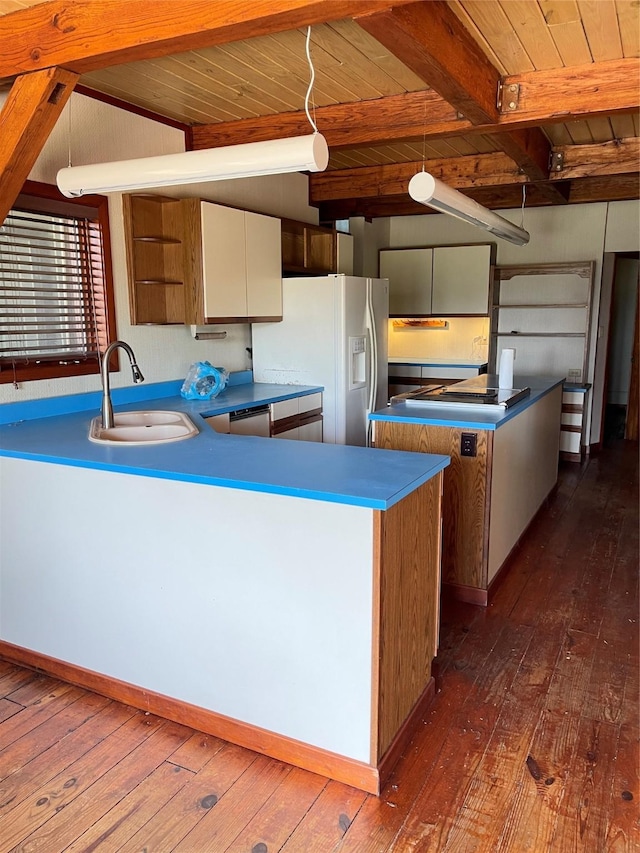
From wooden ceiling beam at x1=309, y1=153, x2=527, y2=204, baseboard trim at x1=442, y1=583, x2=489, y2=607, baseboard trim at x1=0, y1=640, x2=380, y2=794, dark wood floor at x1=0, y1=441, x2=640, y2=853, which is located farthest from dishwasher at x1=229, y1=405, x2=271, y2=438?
wooden ceiling beam at x1=309, y1=153, x2=527, y2=204

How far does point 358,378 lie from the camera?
455 cm

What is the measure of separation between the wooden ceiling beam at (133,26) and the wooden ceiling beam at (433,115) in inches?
58.3

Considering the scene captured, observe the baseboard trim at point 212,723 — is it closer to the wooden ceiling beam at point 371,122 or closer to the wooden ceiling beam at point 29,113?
the wooden ceiling beam at point 29,113

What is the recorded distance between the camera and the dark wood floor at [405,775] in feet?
5.71

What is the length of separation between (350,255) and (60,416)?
3162 millimetres

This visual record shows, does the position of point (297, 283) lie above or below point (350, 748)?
above

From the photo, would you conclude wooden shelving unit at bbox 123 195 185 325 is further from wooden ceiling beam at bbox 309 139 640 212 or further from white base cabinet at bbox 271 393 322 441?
wooden ceiling beam at bbox 309 139 640 212

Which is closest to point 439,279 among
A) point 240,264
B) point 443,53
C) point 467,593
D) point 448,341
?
point 448,341

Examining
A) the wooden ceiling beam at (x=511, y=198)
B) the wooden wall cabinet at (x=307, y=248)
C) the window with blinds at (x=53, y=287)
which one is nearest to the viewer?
the window with blinds at (x=53, y=287)

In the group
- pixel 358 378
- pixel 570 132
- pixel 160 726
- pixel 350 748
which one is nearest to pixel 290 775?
pixel 350 748

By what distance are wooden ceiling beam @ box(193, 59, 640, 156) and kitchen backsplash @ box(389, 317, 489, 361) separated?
2683 mm

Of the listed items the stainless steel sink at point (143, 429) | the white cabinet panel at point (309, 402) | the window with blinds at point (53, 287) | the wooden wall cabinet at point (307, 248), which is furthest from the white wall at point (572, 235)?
the stainless steel sink at point (143, 429)

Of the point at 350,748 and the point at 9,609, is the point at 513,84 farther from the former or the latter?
the point at 9,609

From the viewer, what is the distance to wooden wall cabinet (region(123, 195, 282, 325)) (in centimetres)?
360
